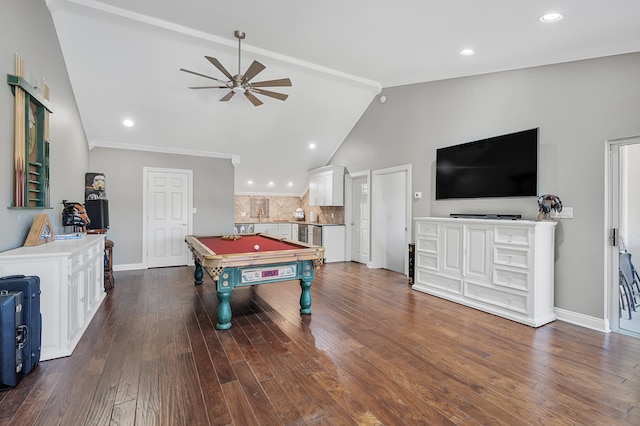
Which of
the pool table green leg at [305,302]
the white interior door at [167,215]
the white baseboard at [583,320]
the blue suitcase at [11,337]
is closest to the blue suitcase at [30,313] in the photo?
the blue suitcase at [11,337]

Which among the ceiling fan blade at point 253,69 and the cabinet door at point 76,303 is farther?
the ceiling fan blade at point 253,69

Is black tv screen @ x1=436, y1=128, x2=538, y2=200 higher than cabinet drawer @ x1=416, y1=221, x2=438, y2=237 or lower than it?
higher

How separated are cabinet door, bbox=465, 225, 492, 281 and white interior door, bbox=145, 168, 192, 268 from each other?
5.34 m

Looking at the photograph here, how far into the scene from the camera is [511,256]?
137 inches

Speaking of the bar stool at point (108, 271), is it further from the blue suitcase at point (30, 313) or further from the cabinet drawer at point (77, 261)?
the blue suitcase at point (30, 313)

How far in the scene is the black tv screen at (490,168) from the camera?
12.0ft

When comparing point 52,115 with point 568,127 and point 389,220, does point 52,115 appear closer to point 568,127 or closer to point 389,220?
point 389,220

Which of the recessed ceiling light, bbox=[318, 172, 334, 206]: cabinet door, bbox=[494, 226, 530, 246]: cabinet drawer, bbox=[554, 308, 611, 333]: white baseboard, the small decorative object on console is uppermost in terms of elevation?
the recessed ceiling light

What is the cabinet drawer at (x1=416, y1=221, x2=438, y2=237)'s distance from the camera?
4457 mm

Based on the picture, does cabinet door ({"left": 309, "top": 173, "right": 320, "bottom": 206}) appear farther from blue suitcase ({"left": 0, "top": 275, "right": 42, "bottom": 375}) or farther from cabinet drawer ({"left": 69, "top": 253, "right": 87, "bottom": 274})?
blue suitcase ({"left": 0, "top": 275, "right": 42, "bottom": 375})

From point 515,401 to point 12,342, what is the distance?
3266mm

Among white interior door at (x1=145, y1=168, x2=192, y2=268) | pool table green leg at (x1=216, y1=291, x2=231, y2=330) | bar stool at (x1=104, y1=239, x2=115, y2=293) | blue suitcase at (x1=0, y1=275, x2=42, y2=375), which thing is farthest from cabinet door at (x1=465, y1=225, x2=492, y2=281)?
white interior door at (x1=145, y1=168, x2=192, y2=268)

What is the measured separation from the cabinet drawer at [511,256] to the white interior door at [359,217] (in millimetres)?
2971

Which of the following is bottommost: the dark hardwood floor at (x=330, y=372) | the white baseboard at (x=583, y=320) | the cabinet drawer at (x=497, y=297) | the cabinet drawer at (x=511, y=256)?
the dark hardwood floor at (x=330, y=372)
